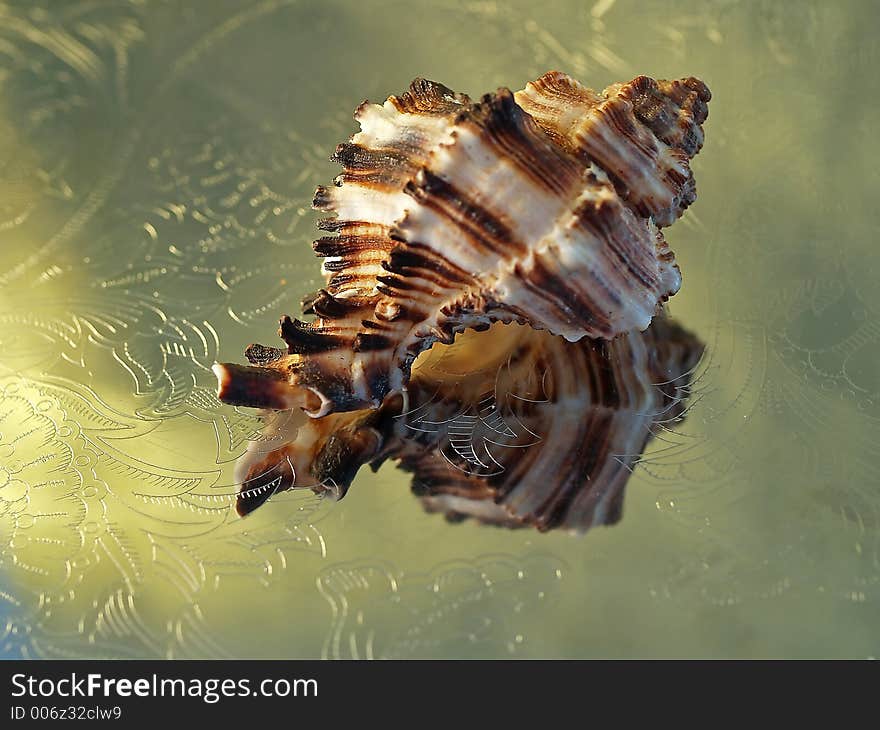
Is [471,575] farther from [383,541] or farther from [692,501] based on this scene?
[692,501]

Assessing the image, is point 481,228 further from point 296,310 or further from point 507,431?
point 296,310

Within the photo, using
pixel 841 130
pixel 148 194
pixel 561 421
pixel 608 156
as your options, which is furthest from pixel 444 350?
pixel 841 130

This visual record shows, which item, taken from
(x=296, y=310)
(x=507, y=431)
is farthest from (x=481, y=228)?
(x=296, y=310)

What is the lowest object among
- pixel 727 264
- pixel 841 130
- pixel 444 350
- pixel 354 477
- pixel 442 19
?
pixel 354 477
